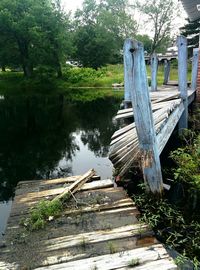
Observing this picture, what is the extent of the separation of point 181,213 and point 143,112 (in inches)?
67.5

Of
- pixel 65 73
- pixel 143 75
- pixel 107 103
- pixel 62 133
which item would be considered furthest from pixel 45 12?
pixel 143 75

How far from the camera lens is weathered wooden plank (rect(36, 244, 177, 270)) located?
305 cm

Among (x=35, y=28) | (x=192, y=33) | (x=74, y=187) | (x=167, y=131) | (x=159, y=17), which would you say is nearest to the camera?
(x=74, y=187)

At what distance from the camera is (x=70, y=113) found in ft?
57.5

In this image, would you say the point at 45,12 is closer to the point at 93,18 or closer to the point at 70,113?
the point at 93,18

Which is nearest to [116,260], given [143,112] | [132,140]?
[143,112]

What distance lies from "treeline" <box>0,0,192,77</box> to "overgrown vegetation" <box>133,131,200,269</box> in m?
31.2

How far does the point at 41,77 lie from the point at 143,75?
34.1 metres

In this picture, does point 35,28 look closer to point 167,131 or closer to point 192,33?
point 192,33

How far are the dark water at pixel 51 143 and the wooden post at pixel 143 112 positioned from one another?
2.79 metres

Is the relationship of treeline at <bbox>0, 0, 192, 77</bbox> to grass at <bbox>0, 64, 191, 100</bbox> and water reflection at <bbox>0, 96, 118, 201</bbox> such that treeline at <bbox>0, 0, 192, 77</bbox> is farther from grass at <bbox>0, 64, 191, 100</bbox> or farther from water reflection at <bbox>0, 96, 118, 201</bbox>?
water reflection at <bbox>0, 96, 118, 201</bbox>

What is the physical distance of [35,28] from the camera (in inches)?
1296

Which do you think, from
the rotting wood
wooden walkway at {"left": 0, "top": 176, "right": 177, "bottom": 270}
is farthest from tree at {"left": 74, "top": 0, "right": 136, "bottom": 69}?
wooden walkway at {"left": 0, "top": 176, "right": 177, "bottom": 270}

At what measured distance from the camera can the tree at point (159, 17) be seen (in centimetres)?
4159
